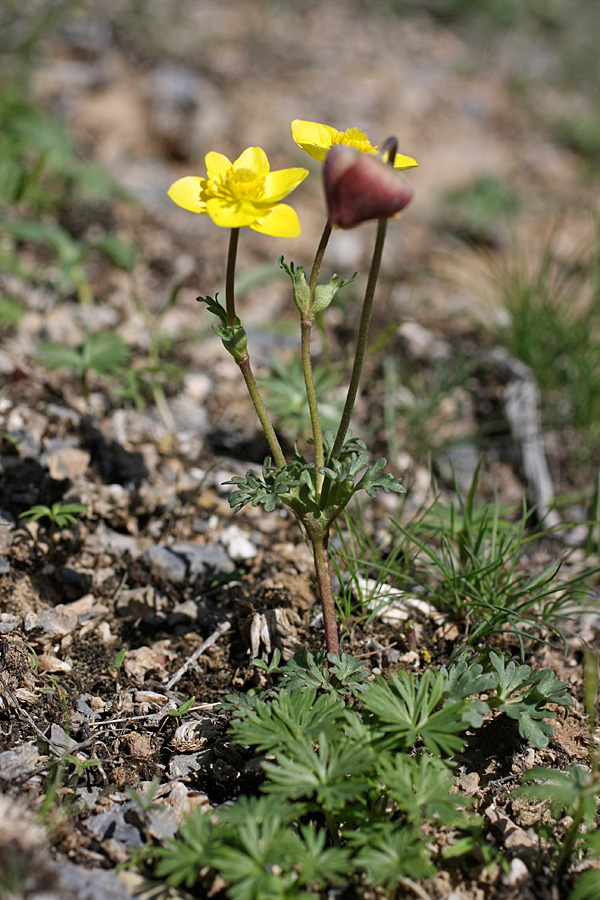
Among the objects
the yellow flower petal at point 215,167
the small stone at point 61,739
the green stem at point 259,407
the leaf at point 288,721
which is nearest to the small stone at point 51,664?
the small stone at point 61,739

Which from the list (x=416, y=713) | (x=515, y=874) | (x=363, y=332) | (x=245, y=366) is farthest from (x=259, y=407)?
(x=515, y=874)

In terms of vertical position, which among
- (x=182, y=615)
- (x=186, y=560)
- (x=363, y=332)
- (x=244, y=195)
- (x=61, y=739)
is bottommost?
(x=61, y=739)

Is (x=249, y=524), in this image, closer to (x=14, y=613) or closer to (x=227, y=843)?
(x=14, y=613)

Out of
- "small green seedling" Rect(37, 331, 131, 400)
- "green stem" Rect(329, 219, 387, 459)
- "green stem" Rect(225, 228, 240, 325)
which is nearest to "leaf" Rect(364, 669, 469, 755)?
"green stem" Rect(329, 219, 387, 459)

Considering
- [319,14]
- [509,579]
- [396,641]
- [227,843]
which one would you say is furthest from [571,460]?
[319,14]

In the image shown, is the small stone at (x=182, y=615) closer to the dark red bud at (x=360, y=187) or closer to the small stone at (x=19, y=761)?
the small stone at (x=19, y=761)

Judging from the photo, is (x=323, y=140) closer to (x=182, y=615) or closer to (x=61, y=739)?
(x=182, y=615)
